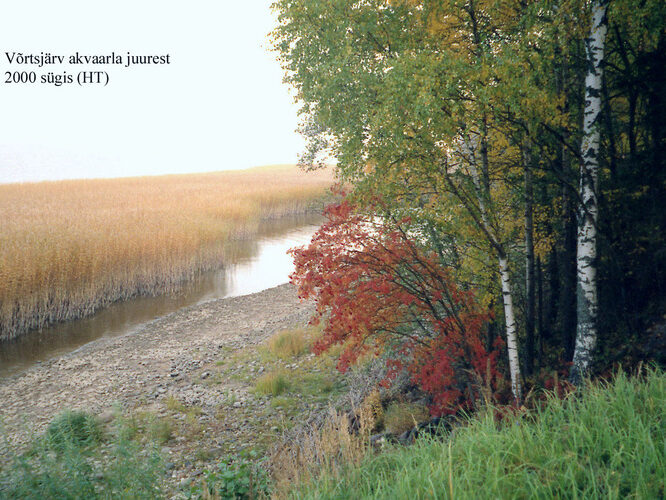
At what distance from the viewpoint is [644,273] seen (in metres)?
5.93

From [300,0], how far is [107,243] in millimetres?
10582

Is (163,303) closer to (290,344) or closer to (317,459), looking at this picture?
(290,344)

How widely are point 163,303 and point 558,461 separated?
1441cm

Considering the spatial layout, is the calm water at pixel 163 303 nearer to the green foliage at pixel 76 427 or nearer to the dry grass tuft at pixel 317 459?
the dry grass tuft at pixel 317 459

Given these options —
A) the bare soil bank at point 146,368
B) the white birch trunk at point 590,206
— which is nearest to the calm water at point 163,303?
the bare soil bank at point 146,368

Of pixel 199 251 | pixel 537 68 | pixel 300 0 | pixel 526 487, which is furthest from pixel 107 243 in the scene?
pixel 526 487

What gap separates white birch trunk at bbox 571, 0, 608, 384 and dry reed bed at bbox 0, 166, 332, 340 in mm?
10905

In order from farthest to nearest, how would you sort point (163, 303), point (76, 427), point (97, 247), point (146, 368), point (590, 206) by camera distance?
1. point (163, 303)
2. point (97, 247)
3. point (146, 368)
4. point (76, 427)
5. point (590, 206)

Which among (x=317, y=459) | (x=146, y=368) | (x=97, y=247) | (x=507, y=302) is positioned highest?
(x=97, y=247)

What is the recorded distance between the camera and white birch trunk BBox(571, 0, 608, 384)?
5297 mm

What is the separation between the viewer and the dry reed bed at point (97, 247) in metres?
12.3

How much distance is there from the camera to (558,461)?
2.89 metres

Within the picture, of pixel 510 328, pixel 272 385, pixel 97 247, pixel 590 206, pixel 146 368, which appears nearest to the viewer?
pixel 590 206

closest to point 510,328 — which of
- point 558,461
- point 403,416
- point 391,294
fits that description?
point 391,294
